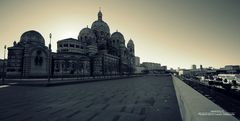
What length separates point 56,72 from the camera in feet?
184

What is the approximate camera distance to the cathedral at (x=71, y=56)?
52125 millimetres

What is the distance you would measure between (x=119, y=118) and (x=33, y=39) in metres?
60.3

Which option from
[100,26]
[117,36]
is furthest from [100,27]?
[117,36]

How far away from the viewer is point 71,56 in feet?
197

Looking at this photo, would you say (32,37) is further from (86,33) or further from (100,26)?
(100,26)

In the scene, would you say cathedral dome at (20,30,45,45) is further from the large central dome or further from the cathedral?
the large central dome

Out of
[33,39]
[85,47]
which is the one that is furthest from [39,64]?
[85,47]

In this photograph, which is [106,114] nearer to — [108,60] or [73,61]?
[73,61]

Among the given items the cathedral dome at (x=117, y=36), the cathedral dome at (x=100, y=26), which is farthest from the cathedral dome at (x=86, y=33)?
the cathedral dome at (x=117, y=36)

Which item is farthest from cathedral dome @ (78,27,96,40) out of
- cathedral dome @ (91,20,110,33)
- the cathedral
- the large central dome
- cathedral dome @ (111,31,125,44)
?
cathedral dome @ (111,31,125,44)

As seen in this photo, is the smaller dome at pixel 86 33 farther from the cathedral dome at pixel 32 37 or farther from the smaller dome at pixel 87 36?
the cathedral dome at pixel 32 37

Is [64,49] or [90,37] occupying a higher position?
[90,37]

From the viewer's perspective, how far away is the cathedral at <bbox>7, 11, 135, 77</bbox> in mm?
52125

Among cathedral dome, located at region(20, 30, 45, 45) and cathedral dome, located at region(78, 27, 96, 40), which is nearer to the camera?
cathedral dome, located at region(20, 30, 45, 45)
